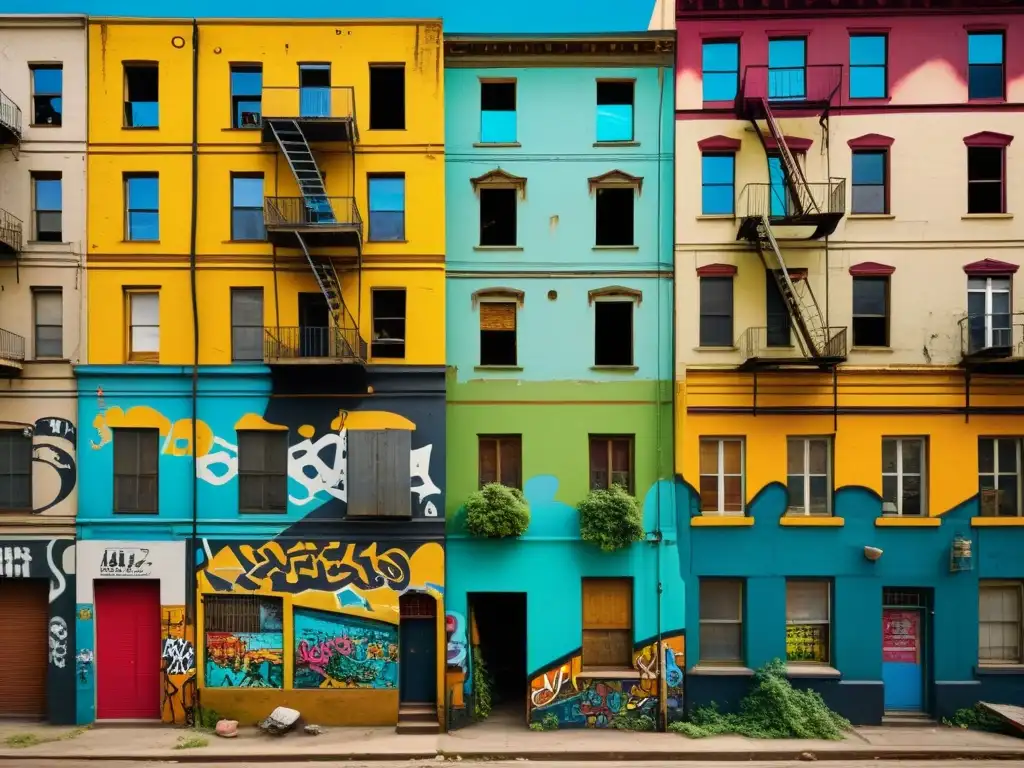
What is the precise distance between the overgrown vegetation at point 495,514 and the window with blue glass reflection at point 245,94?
10.8 m

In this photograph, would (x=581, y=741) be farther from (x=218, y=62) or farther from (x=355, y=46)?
(x=218, y=62)

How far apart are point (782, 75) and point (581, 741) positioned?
16.6m

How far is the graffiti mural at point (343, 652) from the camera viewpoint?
48.9 ft

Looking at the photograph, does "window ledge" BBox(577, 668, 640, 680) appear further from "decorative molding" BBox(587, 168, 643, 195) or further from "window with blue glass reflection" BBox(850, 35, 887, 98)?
"window with blue glass reflection" BBox(850, 35, 887, 98)

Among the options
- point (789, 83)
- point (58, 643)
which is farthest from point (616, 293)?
point (58, 643)

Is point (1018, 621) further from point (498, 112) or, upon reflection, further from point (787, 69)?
point (498, 112)

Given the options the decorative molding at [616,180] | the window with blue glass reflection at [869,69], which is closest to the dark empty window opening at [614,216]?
the decorative molding at [616,180]

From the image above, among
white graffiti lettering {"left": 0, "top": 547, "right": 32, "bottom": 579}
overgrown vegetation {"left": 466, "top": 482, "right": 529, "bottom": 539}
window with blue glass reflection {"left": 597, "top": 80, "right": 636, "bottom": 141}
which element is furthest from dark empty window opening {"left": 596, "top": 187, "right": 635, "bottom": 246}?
white graffiti lettering {"left": 0, "top": 547, "right": 32, "bottom": 579}

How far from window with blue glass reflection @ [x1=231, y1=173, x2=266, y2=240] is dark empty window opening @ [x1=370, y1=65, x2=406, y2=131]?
3.27 metres

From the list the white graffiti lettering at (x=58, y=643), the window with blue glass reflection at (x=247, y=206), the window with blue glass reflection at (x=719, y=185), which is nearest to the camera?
the white graffiti lettering at (x=58, y=643)

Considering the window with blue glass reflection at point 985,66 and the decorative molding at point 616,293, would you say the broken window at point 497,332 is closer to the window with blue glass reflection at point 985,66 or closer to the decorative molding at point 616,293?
the decorative molding at point 616,293

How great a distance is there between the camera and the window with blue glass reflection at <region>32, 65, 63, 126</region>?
15719 millimetres

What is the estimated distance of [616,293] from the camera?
52.3ft

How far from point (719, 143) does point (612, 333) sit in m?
5.37
